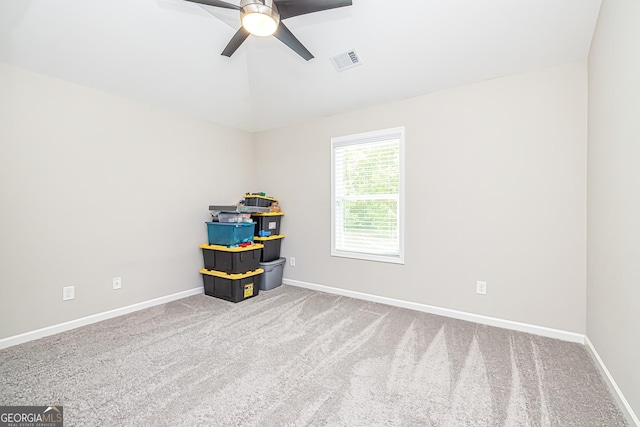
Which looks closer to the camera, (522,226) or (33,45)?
(33,45)

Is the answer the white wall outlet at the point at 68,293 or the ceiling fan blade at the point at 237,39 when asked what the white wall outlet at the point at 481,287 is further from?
the white wall outlet at the point at 68,293

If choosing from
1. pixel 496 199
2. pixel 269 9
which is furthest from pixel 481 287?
pixel 269 9

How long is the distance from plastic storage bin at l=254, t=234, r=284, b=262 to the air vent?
230 cm

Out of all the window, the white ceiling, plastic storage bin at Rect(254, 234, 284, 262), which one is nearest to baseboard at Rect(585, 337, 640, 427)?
the window

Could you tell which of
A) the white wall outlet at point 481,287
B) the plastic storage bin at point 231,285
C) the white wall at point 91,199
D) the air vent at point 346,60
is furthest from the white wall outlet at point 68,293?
the white wall outlet at point 481,287

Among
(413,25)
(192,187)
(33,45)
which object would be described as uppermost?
(413,25)

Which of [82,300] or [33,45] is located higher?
[33,45]

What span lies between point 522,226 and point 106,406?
3339 mm

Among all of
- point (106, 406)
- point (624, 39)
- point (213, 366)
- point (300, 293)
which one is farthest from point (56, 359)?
point (624, 39)

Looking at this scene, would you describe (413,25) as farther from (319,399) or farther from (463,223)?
(319,399)

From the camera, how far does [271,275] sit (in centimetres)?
386

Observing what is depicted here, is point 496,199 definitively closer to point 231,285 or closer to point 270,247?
point 270,247

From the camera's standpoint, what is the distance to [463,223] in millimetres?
2797

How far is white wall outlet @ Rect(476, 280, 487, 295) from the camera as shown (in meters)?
2.69
